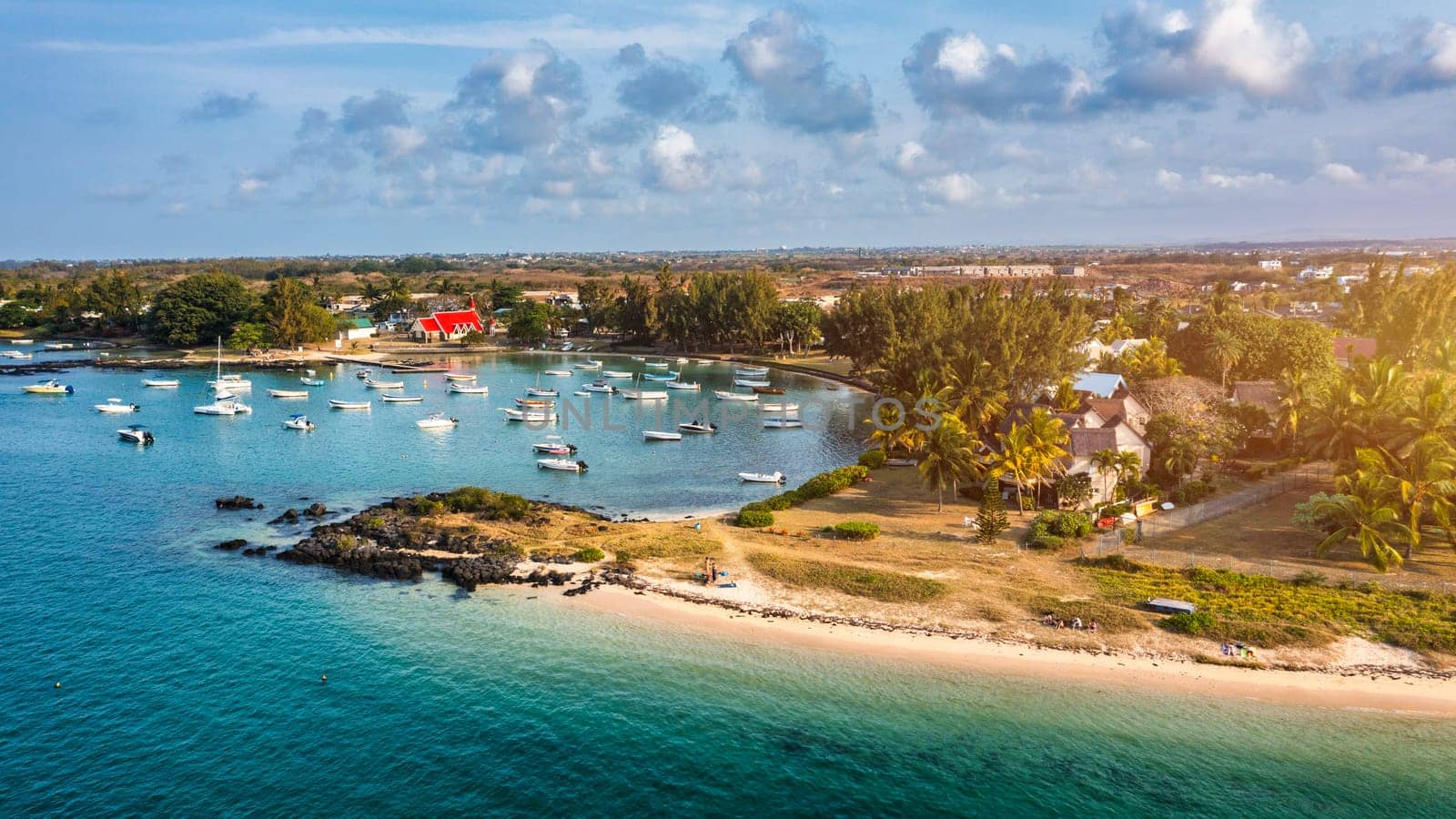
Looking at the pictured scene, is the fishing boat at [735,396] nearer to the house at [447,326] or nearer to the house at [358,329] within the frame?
the house at [447,326]

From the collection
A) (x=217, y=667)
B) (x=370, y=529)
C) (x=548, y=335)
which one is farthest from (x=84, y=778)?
(x=548, y=335)

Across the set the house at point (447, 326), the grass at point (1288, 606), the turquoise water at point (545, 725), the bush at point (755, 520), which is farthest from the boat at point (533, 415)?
the house at point (447, 326)

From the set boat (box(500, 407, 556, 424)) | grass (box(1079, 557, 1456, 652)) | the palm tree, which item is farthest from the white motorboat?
the palm tree

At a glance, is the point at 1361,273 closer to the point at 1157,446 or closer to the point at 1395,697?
the point at 1157,446

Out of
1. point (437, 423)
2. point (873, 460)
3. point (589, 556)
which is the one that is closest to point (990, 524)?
point (873, 460)

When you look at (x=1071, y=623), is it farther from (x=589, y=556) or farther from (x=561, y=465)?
(x=561, y=465)

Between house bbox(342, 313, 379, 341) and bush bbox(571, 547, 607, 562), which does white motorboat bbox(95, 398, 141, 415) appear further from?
bush bbox(571, 547, 607, 562)
